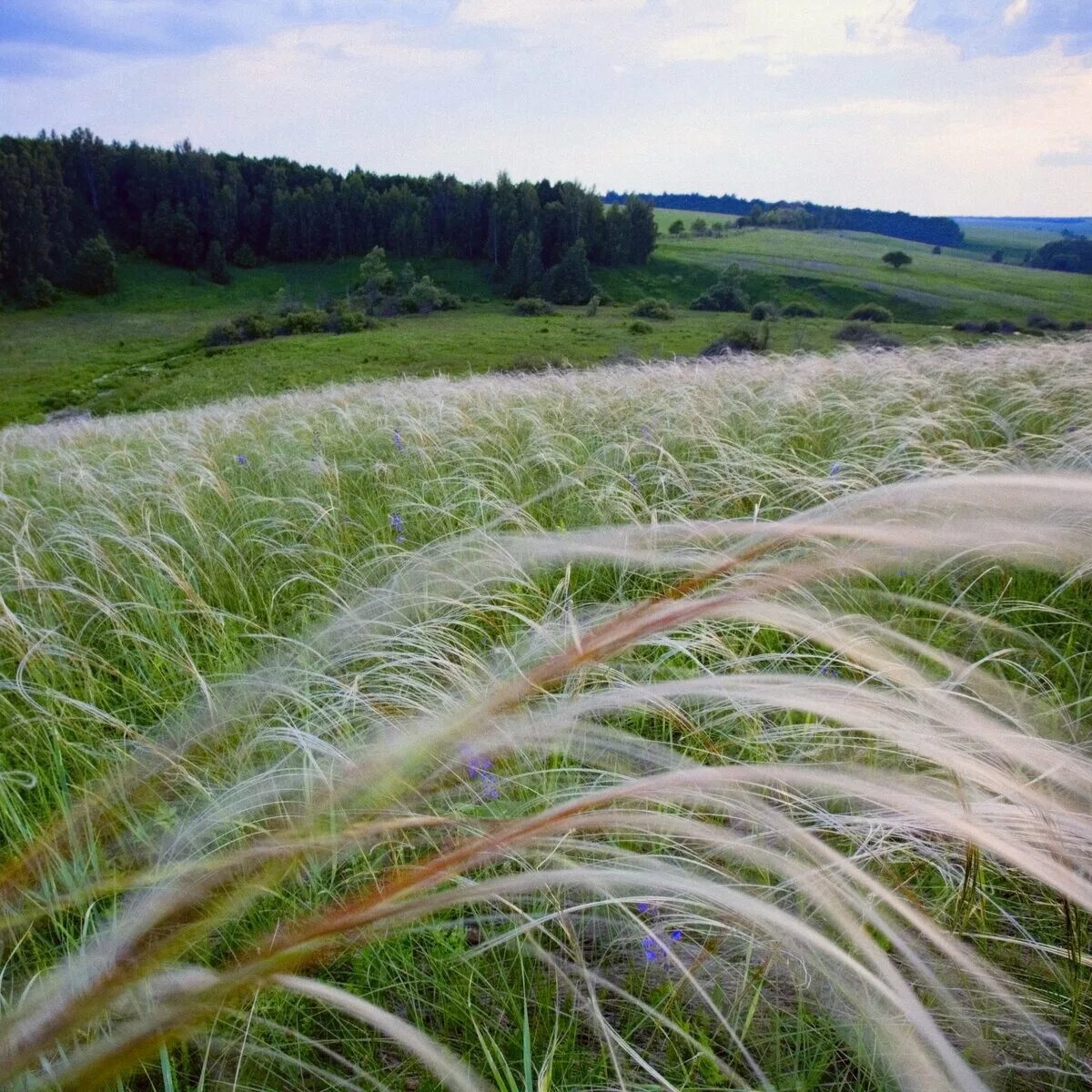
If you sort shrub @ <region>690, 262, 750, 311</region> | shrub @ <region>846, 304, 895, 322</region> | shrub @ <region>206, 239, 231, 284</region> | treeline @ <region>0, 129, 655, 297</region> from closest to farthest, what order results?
shrub @ <region>846, 304, 895, 322</region> < shrub @ <region>690, 262, 750, 311</region> < shrub @ <region>206, 239, 231, 284</region> < treeline @ <region>0, 129, 655, 297</region>

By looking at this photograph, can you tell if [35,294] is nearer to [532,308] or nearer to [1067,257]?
[532,308]

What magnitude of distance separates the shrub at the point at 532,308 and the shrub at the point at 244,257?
37688 mm

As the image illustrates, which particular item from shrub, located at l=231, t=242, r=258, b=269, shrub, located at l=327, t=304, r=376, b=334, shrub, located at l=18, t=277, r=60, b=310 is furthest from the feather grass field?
shrub, located at l=231, t=242, r=258, b=269

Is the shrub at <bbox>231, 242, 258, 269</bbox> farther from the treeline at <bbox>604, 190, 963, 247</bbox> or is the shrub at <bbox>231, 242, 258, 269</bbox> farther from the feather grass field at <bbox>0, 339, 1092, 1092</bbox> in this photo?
the feather grass field at <bbox>0, 339, 1092, 1092</bbox>

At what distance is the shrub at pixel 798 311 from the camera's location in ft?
246

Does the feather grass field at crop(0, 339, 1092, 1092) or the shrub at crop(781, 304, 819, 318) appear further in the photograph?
the shrub at crop(781, 304, 819, 318)

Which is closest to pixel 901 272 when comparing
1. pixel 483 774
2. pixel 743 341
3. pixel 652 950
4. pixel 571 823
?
pixel 743 341

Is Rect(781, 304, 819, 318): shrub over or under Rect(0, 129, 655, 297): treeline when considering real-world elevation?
under

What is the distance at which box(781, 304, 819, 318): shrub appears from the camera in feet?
246

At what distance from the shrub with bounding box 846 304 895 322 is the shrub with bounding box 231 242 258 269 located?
7254 centimetres

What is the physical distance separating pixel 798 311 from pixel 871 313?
759 centimetres

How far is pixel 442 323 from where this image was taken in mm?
72125

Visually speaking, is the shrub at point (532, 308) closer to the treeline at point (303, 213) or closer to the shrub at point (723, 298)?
the treeline at point (303, 213)

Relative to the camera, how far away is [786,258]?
3834 inches
